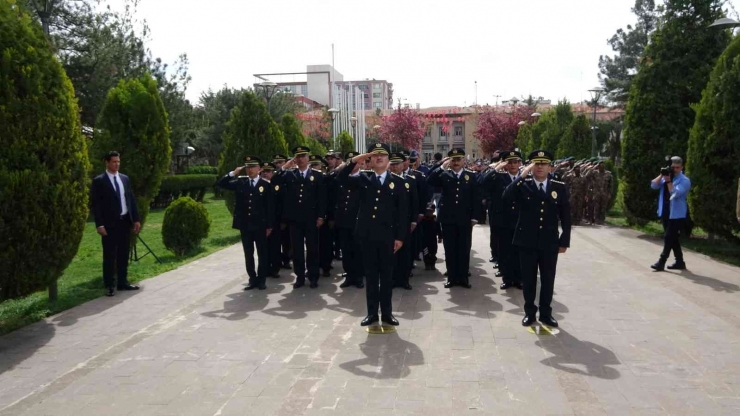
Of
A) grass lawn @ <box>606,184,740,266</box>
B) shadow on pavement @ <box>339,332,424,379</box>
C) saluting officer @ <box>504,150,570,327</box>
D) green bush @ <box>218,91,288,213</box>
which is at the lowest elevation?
shadow on pavement @ <box>339,332,424,379</box>

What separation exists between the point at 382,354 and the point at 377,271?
114 cm

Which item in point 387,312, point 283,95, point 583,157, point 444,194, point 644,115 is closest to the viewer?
point 387,312

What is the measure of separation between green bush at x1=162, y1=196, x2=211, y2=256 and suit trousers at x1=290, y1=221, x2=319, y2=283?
4.12 metres

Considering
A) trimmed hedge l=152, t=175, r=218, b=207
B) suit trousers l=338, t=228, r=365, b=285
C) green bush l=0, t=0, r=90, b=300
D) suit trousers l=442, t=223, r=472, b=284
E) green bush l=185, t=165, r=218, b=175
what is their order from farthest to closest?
1. green bush l=185, t=165, r=218, b=175
2. trimmed hedge l=152, t=175, r=218, b=207
3. suit trousers l=338, t=228, r=365, b=285
4. suit trousers l=442, t=223, r=472, b=284
5. green bush l=0, t=0, r=90, b=300

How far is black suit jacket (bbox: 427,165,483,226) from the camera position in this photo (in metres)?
8.45

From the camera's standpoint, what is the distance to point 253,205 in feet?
28.5

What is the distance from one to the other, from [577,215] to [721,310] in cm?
1039

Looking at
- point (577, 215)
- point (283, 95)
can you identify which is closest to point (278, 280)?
point (577, 215)

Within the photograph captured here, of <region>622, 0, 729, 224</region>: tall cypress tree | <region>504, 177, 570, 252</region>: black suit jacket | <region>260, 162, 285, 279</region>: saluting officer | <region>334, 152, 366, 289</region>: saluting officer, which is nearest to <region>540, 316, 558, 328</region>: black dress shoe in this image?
<region>504, 177, 570, 252</region>: black suit jacket

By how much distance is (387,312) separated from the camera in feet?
21.4

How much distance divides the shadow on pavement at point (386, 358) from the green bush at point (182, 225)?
699cm

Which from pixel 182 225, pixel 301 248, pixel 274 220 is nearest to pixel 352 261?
pixel 301 248

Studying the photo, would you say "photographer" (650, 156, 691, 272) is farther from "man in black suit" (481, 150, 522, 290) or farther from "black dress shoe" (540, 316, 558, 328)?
"black dress shoe" (540, 316, 558, 328)

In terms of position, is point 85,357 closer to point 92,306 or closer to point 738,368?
point 92,306
